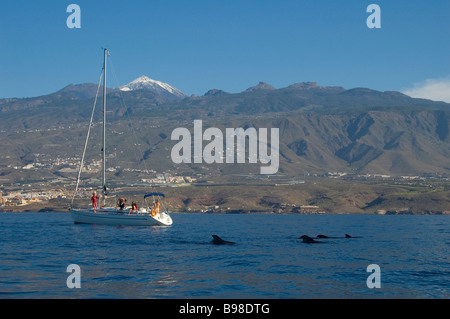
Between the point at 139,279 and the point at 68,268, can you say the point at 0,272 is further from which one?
the point at 139,279

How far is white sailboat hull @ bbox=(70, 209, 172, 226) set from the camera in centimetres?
9175

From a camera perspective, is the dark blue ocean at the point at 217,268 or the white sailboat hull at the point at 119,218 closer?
the dark blue ocean at the point at 217,268

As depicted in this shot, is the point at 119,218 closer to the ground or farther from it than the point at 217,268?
closer to the ground

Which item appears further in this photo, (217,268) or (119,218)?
(119,218)

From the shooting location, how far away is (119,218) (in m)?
91.9

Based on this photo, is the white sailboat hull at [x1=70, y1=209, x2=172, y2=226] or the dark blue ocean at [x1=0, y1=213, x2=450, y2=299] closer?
the dark blue ocean at [x1=0, y1=213, x2=450, y2=299]

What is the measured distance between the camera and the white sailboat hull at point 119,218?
91750 millimetres
